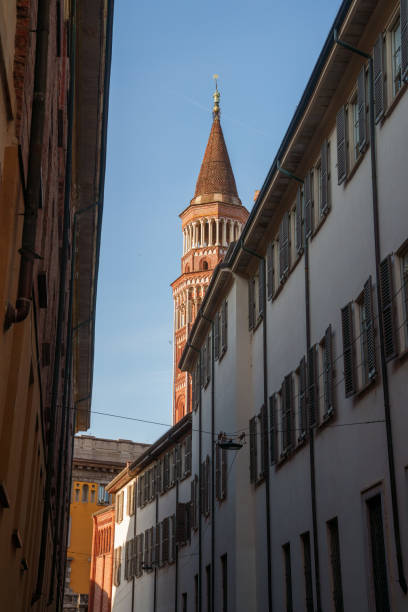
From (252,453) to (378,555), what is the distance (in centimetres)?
1001

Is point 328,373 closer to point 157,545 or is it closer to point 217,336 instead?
point 217,336

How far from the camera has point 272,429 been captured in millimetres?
22406

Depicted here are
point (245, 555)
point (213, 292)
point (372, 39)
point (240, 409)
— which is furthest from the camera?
point (213, 292)

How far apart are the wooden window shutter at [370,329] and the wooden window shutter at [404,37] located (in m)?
3.32

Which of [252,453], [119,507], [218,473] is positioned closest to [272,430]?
[252,453]

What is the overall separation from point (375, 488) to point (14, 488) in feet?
20.2

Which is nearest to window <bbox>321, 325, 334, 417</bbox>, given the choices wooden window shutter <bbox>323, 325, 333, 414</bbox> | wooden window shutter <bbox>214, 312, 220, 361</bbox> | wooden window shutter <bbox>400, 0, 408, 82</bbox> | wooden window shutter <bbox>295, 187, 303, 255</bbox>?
wooden window shutter <bbox>323, 325, 333, 414</bbox>

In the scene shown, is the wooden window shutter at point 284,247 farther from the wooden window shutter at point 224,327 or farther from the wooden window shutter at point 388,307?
the wooden window shutter at point 388,307

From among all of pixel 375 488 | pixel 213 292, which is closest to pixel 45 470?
pixel 375 488

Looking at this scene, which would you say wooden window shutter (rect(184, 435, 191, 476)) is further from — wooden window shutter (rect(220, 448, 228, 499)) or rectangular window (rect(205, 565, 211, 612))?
wooden window shutter (rect(220, 448, 228, 499))

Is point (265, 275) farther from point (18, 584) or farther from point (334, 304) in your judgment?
point (18, 584)

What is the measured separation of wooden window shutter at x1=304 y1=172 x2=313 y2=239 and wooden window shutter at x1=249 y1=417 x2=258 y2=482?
678 centimetres

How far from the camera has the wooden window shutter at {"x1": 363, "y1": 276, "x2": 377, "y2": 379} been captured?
14.8 meters

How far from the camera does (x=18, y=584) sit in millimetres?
12953
